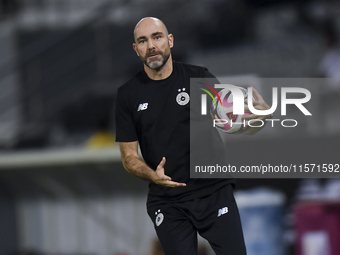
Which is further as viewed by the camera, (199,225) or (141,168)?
(199,225)

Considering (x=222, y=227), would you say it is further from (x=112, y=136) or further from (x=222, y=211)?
(x=112, y=136)


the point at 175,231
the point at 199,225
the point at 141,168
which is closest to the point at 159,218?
the point at 175,231

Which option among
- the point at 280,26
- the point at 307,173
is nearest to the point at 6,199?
the point at 307,173

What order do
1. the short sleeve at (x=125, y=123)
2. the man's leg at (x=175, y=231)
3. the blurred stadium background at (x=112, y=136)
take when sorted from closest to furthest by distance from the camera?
the man's leg at (x=175, y=231) < the short sleeve at (x=125, y=123) < the blurred stadium background at (x=112, y=136)

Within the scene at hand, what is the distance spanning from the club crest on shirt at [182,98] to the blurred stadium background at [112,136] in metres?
3.09

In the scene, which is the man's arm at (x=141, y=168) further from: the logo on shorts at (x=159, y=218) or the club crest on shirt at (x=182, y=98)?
the club crest on shirt at (x=182, y=98)

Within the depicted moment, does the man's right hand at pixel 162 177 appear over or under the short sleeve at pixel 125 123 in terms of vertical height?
under

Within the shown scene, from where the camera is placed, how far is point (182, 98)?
11.8 feet

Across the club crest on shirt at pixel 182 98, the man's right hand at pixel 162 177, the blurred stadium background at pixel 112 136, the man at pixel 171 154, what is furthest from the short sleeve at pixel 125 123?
Result: the blurred stadium background at pixel 112 136

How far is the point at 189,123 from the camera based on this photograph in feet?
11.8

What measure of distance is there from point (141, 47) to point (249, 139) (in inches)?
130

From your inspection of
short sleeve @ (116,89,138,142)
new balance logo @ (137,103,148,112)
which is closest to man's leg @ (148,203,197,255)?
short sleeve @ (116,89,138,142)

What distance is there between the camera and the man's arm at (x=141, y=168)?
129 inches

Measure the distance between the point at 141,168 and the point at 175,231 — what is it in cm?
49
